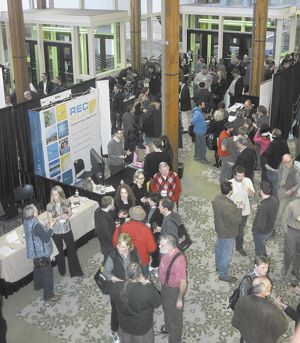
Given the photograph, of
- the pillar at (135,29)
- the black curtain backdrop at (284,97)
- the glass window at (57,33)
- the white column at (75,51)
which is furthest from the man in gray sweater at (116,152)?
the pillar at (135,29)

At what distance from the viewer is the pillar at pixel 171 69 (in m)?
8.40

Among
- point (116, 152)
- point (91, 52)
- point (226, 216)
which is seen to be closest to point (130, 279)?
point (226, 216)

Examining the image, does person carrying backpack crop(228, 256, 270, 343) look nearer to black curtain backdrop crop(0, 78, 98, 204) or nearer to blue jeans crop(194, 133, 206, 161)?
black curtain backdrop crop(0, 78, 98, 204)

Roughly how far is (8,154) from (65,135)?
1.13 metres

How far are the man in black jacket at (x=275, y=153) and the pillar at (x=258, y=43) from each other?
488 centimetres

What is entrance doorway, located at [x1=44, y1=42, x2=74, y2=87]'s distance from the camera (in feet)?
52.5

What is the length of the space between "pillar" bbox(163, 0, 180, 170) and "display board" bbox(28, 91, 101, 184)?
5.16 ft

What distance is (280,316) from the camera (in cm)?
393

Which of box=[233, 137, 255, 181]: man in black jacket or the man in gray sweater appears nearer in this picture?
box=[233, 137, 255, 181]: man in black jacket

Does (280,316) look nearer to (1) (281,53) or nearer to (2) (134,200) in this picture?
(2) (134,200)

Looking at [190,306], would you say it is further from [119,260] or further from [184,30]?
[184,30]

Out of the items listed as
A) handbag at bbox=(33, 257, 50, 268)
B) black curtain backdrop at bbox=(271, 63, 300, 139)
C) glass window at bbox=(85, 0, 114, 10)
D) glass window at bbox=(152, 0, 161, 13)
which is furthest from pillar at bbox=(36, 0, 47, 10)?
handbag at bbox=(33, 257, 50, 268)

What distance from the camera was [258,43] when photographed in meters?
12.0

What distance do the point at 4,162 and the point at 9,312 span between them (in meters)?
3.21
